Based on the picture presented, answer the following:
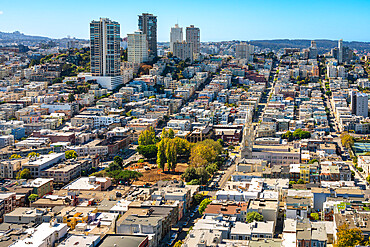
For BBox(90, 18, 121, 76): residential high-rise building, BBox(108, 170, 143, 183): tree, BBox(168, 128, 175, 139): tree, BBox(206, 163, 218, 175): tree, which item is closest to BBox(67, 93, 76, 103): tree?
BBox(90, 18, 121, 76): residential high-rise building

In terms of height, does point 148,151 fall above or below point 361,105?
below

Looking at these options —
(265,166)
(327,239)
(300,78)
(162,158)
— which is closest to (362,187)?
(265,166)

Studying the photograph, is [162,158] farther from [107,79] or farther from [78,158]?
[107,79]

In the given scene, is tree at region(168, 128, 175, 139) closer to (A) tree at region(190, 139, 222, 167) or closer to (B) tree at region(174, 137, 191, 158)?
(B) tree at region(174, 137, 191, 158)

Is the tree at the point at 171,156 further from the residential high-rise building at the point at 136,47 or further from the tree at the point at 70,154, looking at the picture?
the residential high-rise building at the point at 136,47

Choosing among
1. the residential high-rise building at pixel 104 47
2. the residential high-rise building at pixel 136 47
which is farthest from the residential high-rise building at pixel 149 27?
the residential high-rise building at pixel 104 47

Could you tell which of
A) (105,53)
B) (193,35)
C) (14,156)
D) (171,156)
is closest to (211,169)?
(171,156)

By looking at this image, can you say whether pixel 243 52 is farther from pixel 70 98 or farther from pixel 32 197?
pixel 32 197
